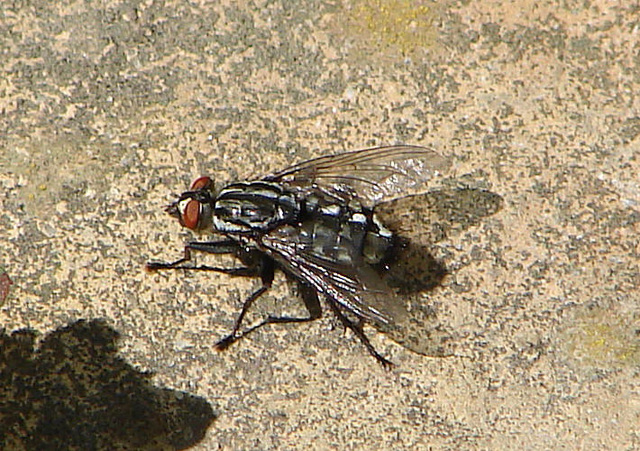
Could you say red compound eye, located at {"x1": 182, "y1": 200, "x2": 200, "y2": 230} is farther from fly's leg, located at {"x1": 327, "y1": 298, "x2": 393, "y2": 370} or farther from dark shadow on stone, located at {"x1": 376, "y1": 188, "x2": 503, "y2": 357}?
dark shadow on stone, located at {"x1": 376, "y1": 188, "x2": 503, "y2": 357}

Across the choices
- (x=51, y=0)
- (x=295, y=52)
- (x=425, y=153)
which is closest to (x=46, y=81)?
(x=51, y=0)

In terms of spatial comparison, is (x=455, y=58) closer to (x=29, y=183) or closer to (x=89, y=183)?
(x=89, y=183)

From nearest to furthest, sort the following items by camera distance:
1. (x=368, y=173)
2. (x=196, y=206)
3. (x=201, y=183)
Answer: (x=196, y=206) < (x=201, y=183) < (x=368, y=173)

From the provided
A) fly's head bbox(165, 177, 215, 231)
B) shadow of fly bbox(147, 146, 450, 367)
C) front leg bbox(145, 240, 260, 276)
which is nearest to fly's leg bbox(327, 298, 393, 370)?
shadow of fly bbox(147, 146, 450, 367)

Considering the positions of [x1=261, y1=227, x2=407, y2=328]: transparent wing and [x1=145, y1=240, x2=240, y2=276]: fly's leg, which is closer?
[x1=261, y1=227, x2=407, y2=328]: transparent wing

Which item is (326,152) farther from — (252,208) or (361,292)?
(361,292)

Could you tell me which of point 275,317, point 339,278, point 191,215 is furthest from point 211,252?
point 339,278

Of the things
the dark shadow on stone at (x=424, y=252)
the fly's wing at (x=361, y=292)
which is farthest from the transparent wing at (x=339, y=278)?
the dark shadow on stone at (x=424, y=252)
